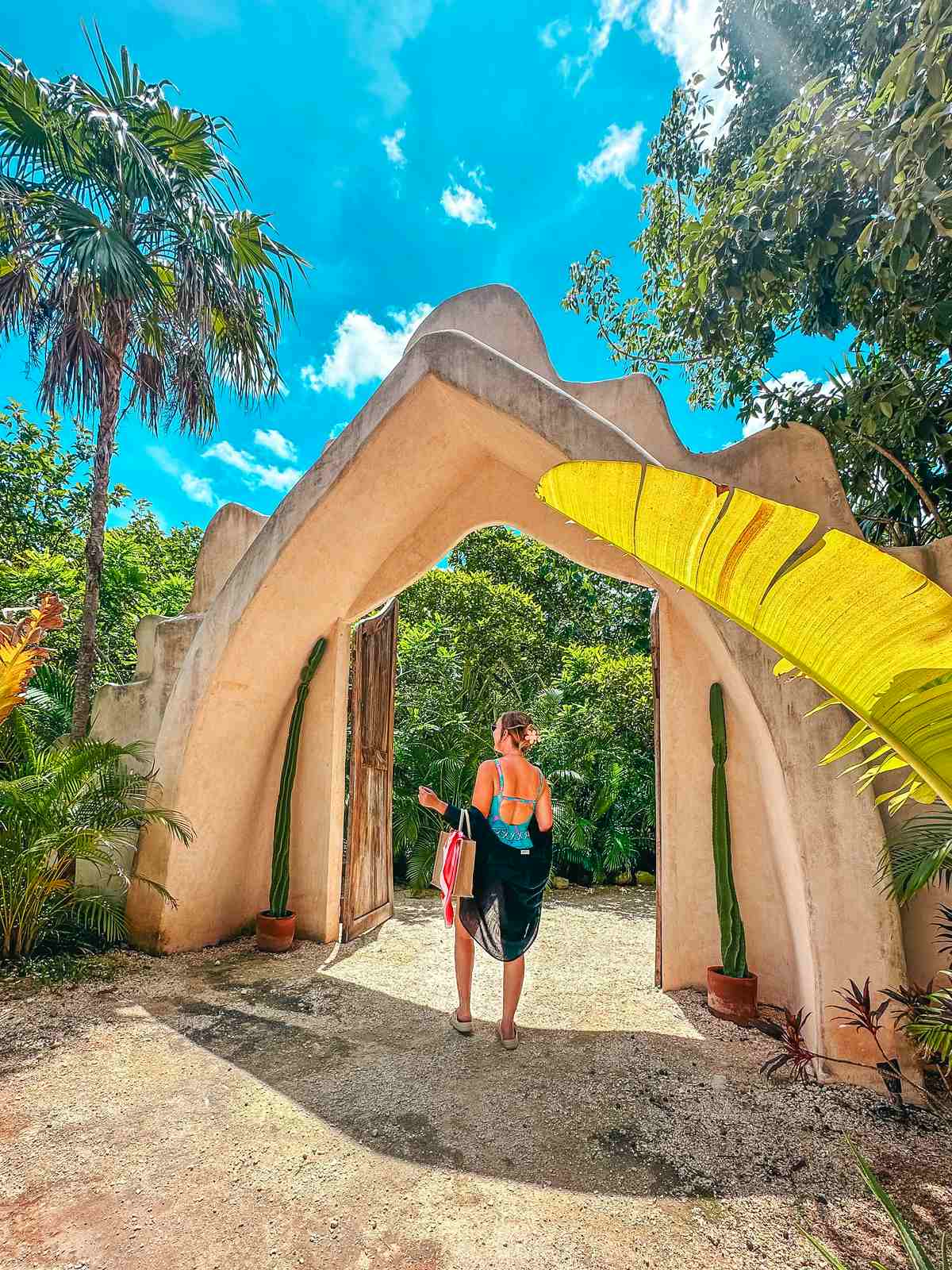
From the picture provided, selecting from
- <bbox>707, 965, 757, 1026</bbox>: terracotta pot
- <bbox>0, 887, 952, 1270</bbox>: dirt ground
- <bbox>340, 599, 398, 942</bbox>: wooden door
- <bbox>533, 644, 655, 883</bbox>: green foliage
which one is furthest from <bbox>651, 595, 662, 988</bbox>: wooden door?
<bbox>533, 644, 655, 883</bbox>: green foliage

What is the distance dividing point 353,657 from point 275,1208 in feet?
15.1

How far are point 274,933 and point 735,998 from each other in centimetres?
379

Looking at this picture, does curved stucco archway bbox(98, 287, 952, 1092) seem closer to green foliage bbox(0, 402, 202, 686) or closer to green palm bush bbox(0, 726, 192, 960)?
green palm bush bbox(0, 726, 192, 960)

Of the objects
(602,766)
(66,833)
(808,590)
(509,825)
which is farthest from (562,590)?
(808,590)

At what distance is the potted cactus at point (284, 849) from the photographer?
557cm

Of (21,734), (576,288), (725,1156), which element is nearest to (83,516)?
(21,734)

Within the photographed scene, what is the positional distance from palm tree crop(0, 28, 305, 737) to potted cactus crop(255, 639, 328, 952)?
7.78ft

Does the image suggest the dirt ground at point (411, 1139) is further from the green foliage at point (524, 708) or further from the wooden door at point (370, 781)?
the green foliage at point (524, 708)

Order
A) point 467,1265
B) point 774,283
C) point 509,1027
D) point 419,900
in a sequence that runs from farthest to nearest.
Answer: point 419,900 < point 774,283 < point 509,1027 < point 467,1265

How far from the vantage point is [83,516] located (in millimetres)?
13695

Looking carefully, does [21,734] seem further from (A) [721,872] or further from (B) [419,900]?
(A) [721,872]

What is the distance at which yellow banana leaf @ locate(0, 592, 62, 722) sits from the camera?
14.9 ft

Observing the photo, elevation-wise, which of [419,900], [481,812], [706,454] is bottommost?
[419,900]

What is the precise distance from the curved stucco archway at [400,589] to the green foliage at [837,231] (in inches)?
43.0
